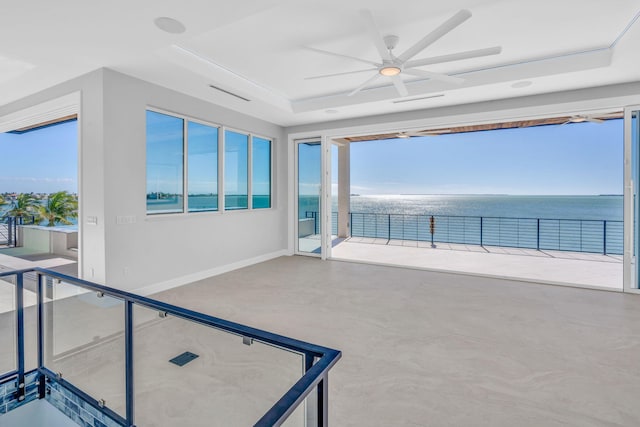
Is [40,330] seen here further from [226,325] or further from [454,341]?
[454,341]

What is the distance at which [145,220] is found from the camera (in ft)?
13.3

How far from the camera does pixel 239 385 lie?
2045 millimetres

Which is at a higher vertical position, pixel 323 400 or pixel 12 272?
pixel 12 272

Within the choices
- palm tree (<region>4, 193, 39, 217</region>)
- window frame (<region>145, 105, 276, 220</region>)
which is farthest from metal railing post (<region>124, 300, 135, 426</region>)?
palm tree (<region>4, 193, 39, 217</region>)

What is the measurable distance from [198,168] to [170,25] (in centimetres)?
246

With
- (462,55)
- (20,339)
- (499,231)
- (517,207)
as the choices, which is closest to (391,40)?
(462,55)

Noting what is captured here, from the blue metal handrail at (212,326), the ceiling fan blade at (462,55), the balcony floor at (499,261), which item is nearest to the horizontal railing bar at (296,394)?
the blue metal handrail at (212,326)

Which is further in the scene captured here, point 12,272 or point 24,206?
point 24,206

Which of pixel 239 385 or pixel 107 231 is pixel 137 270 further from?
pixel 239 385

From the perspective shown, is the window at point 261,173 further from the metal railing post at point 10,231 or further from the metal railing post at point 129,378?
the metal railing post at point 10,231

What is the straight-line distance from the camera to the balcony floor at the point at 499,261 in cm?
495

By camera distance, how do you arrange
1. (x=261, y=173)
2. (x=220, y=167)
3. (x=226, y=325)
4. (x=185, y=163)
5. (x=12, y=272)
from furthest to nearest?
(x=261, y=173)
(x=220, y=167)
(x=185, y=163)
(x=12, y=272)
(x=226, y=325)

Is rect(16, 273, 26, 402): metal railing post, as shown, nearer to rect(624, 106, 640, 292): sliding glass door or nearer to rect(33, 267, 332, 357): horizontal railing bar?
rect(33, 267, 332, 357): horizontal railing bar

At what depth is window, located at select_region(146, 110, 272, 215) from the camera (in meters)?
4.28
